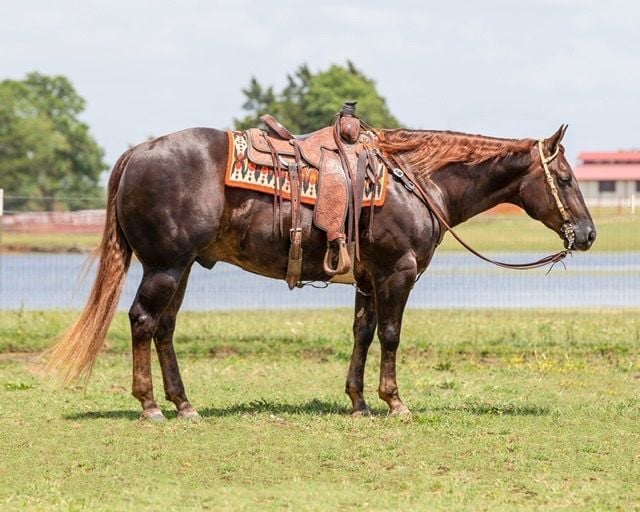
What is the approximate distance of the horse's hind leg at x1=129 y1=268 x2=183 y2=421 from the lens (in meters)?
9.17

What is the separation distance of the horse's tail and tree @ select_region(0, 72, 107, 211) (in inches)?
2740

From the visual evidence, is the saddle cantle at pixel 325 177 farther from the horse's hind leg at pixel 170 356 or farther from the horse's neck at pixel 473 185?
the horse's hind leg at pixel 170 356

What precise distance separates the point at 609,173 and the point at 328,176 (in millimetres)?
88677

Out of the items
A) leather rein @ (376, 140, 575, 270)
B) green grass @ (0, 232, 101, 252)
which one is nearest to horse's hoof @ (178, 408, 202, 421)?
leather rein @ (376, 140, 575, 270)

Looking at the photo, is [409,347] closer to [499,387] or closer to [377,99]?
[499,387]

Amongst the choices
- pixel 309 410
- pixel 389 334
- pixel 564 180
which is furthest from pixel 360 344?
pixel 564 180

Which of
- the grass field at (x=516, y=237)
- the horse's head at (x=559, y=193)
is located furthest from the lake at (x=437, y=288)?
the horse's head at (x=559, y=193)

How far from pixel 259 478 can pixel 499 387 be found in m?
4.38

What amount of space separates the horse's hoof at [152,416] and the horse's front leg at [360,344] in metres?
1.49

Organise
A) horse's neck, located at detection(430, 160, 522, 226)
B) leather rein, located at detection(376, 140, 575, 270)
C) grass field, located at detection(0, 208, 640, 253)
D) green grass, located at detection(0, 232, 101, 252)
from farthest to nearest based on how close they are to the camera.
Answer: green grass, located at detection(0, 232, 101, 252) < grass field, located at detection(0, 208, 640, 253) < horse's neck, located at detection(430, 160, 522, 226) < leather rein, located at detection(376, 140, 575, 270)

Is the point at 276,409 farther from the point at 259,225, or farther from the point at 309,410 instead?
the point at 259,225

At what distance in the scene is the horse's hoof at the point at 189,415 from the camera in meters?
9.42

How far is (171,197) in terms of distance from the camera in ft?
29.7

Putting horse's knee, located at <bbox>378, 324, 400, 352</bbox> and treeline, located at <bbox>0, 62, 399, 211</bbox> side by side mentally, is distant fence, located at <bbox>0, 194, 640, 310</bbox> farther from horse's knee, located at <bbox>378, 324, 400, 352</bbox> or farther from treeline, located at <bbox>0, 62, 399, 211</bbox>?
treeline, located at <bbox>0, 62, 399, 211</bbox>
